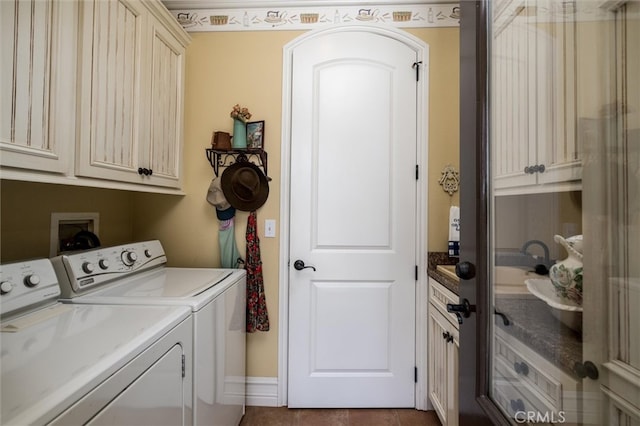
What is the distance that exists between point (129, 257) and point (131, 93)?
84 centimetres

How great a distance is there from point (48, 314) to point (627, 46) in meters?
1.71

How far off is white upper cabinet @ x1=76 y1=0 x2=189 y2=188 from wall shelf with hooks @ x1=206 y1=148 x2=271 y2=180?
0.21 m

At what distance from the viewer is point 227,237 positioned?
75.0 inches

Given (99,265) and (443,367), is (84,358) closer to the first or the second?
(99,265)

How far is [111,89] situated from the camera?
4.13ft

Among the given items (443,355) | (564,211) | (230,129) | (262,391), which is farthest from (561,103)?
(262,391)

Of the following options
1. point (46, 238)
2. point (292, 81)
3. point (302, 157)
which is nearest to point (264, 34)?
point (292, 81)

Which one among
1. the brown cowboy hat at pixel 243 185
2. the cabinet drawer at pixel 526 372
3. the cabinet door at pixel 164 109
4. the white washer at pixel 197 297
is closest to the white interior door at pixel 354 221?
the brown cowboy hat at pixel 243 185

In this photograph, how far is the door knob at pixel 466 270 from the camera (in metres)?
0.85

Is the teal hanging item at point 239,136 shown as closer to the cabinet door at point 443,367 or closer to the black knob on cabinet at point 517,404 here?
the cabinet door at point 443,367

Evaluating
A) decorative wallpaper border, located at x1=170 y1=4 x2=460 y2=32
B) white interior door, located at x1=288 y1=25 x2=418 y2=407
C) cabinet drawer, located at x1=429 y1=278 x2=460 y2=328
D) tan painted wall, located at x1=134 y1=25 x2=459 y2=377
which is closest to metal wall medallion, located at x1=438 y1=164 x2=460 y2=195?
tan painted wall, located at x1=134 y1=25 x2=459 y2=377

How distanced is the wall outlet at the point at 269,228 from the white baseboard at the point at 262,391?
0.98m

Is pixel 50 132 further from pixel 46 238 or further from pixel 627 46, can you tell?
pixel 627 46

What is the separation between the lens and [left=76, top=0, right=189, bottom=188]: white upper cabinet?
115cm
